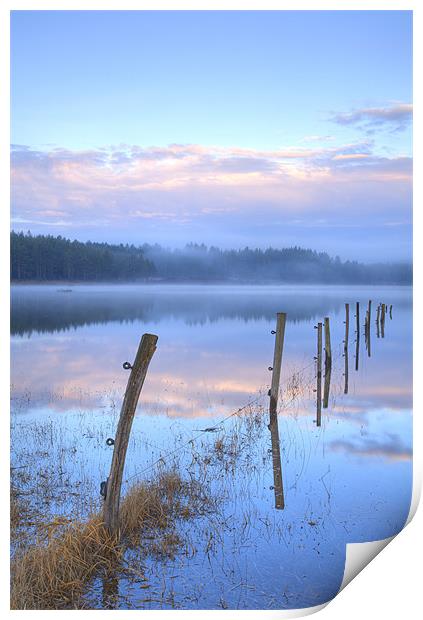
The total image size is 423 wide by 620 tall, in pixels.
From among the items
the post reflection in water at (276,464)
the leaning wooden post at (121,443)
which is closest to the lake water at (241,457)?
the post reflection in water at (276,464)

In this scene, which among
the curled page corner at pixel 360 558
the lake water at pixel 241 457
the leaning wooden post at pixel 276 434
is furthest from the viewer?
the leaning wooden post at pixel 276 434

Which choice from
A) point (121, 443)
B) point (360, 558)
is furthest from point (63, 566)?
point (360, 558)

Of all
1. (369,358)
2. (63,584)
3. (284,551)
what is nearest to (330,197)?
(369,358)

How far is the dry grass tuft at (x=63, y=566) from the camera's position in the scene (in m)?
4.14

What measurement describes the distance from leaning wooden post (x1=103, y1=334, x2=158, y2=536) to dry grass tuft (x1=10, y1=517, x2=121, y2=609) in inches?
4.3

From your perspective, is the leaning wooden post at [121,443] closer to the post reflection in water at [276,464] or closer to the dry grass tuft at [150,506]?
the dry grass tuft at [150,506]

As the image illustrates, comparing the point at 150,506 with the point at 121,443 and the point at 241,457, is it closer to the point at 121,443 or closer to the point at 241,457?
the point at 121,443

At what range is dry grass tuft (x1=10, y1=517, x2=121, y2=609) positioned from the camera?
4.14 meters

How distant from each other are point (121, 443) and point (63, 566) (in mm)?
954

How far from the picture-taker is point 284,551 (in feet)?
16.5

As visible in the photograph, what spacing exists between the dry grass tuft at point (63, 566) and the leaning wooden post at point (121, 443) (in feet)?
0.36

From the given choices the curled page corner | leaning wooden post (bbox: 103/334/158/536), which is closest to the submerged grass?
leaning wooden post (bbox: 103/334/158/536)

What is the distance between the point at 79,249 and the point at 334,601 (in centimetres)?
4684

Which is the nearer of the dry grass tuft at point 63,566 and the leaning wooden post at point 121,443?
the dry grass tuft at point 63,566
